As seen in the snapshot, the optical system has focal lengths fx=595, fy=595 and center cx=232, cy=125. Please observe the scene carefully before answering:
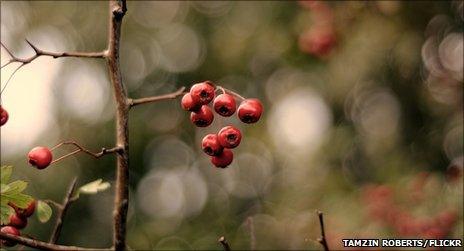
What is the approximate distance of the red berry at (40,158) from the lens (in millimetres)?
2146

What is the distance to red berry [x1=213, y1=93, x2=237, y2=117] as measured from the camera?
217cm

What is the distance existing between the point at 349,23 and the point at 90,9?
9.85 meters

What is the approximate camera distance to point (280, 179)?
12.5m

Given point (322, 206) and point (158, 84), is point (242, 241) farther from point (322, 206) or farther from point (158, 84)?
point (158, 84)

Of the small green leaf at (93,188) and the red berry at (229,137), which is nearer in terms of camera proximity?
the small green leaf at (93,188)

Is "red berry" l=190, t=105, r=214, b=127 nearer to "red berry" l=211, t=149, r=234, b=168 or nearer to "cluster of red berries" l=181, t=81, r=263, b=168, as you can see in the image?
"cluster of red berries" l=181, t=81, r=263, b=168

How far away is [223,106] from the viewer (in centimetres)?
217

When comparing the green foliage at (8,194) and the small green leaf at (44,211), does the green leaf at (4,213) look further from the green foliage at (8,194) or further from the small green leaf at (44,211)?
the small green leaf at (44,211)

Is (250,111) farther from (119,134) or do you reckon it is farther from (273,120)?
(273,120)

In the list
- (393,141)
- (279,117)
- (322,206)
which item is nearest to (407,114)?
(393,141)

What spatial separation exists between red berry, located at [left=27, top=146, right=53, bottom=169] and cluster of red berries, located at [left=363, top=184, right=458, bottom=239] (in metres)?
2.49

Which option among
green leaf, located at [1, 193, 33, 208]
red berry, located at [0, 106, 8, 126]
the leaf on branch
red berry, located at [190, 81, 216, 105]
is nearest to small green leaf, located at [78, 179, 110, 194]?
the leaf on branch

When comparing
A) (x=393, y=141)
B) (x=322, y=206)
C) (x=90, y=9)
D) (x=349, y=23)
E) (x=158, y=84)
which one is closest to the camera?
(x=322, y=206)

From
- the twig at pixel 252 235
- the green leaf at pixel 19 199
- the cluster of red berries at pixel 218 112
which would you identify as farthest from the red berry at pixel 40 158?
the twig at pixel 252 235
